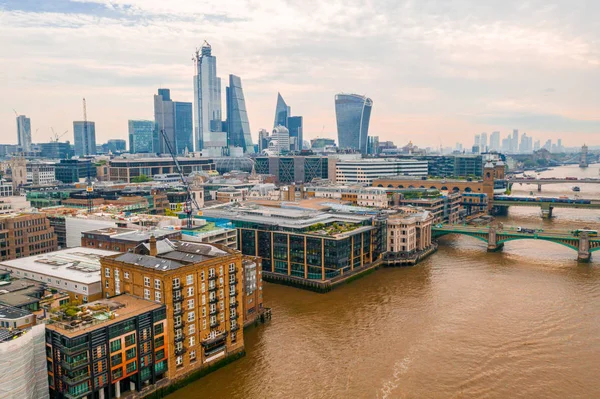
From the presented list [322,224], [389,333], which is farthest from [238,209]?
[389,333]

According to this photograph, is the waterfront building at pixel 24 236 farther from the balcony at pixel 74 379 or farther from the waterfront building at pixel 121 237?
the balcony at pixel 74 379

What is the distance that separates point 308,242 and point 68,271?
1029 inches

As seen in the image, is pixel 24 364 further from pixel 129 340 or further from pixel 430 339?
pixel 430 339

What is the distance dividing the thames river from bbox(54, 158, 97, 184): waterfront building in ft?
420

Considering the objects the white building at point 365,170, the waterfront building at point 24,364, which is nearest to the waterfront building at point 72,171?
the white building at point 365,170

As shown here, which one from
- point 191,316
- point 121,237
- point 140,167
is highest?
point 140,167

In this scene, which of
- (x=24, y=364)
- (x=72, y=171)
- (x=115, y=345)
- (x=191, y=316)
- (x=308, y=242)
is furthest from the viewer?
(x=72, y=171)

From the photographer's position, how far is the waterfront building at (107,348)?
28.8m

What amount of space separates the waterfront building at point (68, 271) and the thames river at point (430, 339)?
11.5m

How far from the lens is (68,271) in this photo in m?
42.4

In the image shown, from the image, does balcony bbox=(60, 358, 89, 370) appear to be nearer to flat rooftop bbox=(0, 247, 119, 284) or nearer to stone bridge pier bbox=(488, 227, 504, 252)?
flat rooftop bbox=(0, 247, 119, 284)

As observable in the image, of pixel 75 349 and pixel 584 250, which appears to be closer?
pixel 75 349

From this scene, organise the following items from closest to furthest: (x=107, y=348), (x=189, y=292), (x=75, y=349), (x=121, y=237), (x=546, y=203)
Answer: (x=75, y=349) → (x=107, y=348) → (x=189, y=292) → (x=121, y=237) → (x=546, y=203)

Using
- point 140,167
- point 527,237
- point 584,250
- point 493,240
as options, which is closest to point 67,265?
point 493,240
